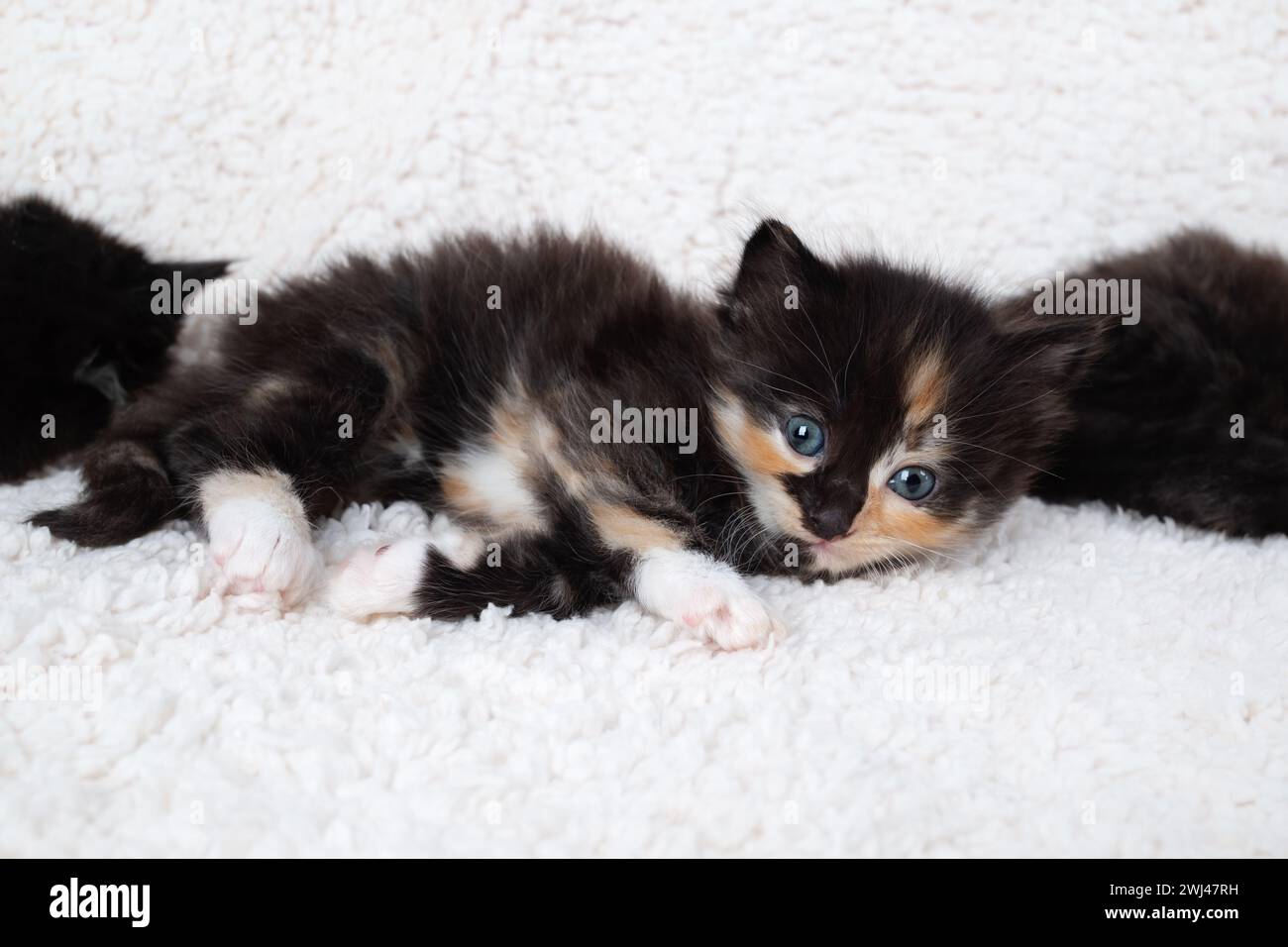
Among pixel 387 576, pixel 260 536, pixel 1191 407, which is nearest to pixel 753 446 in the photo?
pixel 387 576

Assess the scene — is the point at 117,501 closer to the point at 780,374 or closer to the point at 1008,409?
the point at 780,374

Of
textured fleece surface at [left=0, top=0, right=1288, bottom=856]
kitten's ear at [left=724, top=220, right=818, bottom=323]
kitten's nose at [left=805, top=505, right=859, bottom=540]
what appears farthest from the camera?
kitten's ear at [left=724, top=220, right=818, bottom=323]

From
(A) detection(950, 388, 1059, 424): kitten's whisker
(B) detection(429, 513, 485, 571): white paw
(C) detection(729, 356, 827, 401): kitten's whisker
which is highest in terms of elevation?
(C) detection(729, 356, 827, 401): kitten's whisker

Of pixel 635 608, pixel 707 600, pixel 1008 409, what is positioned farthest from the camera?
pixel 1008 409

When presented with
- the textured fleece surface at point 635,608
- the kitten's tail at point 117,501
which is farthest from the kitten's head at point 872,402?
the kitten's tail at point 117,501

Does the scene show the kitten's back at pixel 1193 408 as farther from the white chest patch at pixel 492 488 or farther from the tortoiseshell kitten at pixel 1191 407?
the white chest patch at pixel 492 488

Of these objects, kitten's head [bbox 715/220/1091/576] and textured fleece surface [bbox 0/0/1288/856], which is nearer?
textured fleece surface [bbox 0/0/1288/856]

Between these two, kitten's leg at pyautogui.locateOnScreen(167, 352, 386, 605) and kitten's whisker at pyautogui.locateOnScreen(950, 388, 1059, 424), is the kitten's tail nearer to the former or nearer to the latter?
kitten's leg at pyautogui.locateOnScreen(167, 352, 386, 605)

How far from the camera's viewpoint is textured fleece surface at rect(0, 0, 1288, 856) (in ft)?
3.91

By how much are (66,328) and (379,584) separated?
0.95 meters

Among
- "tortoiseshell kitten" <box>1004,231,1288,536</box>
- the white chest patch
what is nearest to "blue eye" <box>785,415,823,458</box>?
the white chest patch

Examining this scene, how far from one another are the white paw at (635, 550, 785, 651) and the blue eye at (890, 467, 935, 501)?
0.30m

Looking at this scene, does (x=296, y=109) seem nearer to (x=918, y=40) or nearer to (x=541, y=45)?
(x=541, y=45)

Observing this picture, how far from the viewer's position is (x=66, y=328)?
2.07 meters
